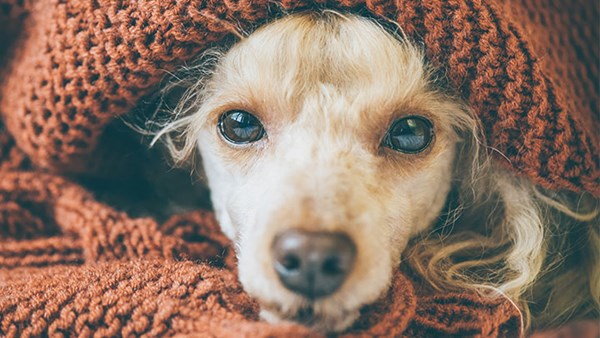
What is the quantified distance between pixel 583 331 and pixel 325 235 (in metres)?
0.35

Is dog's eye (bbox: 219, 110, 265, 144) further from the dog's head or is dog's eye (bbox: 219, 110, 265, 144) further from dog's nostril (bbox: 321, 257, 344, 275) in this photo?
dog's nostril (bbox: 321, 257, 344, 275)

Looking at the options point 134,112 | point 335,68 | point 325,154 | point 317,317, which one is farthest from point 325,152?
point 134,112

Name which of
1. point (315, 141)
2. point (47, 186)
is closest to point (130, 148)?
point (47, 186)

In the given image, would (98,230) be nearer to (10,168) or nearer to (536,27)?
(10,168)

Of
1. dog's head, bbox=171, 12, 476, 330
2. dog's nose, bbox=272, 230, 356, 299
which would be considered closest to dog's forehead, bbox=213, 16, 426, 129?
dog's head, bbox=171, 12, 476, 330

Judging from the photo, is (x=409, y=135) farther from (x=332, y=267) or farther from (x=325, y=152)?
(x=332, y=267)

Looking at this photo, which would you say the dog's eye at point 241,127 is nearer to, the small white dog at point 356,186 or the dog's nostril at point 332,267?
the small white dog at point 356,186

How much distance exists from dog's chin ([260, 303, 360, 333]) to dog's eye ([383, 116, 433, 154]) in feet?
1.13

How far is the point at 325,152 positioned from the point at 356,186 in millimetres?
86

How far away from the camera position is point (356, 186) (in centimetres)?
101

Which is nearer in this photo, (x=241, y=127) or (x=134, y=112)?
(x=241, y=127)

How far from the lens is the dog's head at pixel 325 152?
35.3 inches

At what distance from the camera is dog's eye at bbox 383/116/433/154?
3.68 feet

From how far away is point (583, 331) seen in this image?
2.36 ft
